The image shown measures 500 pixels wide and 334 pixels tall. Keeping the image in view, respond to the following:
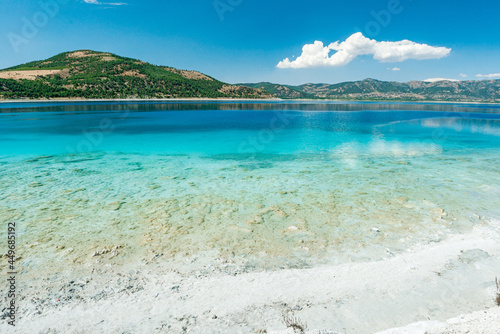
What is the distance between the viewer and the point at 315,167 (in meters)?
20.4

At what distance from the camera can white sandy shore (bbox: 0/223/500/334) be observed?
5488 mm

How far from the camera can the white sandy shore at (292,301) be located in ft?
18.0

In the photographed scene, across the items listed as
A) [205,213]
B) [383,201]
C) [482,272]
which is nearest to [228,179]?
[205,213]

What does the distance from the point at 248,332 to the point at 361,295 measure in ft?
9.29

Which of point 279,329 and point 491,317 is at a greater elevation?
point 491,317

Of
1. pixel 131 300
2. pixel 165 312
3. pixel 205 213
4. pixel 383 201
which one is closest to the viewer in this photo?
pixel 165 312

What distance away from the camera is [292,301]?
20.4 ft

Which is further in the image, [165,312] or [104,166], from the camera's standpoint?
[104,166]

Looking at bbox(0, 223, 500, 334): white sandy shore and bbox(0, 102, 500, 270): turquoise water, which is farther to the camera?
bbox(0, 102, 500, 270): turquoise water

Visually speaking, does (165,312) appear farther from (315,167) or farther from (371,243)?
(315,167)

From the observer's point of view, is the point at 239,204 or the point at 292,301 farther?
the point at 239,204

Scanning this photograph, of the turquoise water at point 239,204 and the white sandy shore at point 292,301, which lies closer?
the white sandy shore at point 292,301

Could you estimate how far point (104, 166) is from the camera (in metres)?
20.4

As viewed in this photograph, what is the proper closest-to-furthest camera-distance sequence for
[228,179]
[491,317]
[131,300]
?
[491,317] → [131,300] → [228,179]
